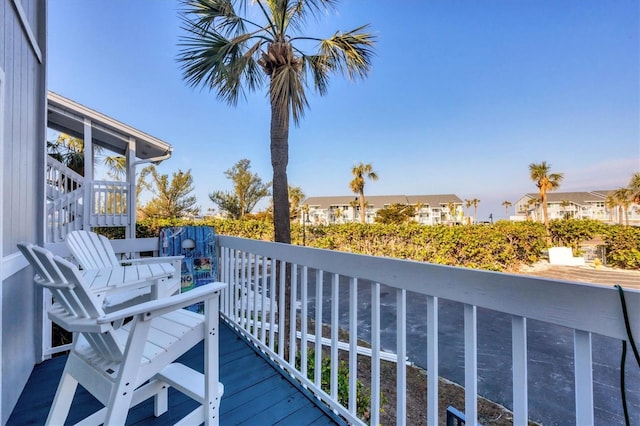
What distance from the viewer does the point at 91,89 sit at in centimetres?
838

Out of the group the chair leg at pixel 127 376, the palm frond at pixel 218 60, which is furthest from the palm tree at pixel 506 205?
the chair leg at pixel 127 376

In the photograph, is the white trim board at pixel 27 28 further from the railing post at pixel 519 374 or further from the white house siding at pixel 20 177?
the railing post at pixel 519 374

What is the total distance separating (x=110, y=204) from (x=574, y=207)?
108 ft

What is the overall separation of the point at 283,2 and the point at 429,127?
42.5ft

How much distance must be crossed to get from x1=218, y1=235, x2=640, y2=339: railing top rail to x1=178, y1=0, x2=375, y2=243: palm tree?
2.68 metres

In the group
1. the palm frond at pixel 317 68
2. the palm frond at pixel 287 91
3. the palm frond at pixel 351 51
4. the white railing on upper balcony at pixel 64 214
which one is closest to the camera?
the palm frond at pixel 287 91

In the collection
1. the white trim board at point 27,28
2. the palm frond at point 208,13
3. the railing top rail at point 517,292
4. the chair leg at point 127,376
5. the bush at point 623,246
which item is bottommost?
the bush at point 623,246

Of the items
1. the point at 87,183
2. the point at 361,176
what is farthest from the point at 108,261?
the point at 361,176

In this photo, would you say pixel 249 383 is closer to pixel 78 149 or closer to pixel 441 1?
pixel 441 1

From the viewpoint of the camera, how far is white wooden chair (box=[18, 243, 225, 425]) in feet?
3.43

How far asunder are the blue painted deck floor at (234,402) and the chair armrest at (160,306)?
2.79ft

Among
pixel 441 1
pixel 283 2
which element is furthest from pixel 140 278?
pixel 441 1

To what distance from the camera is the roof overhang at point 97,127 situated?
553cm

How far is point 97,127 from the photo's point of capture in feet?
20.1
